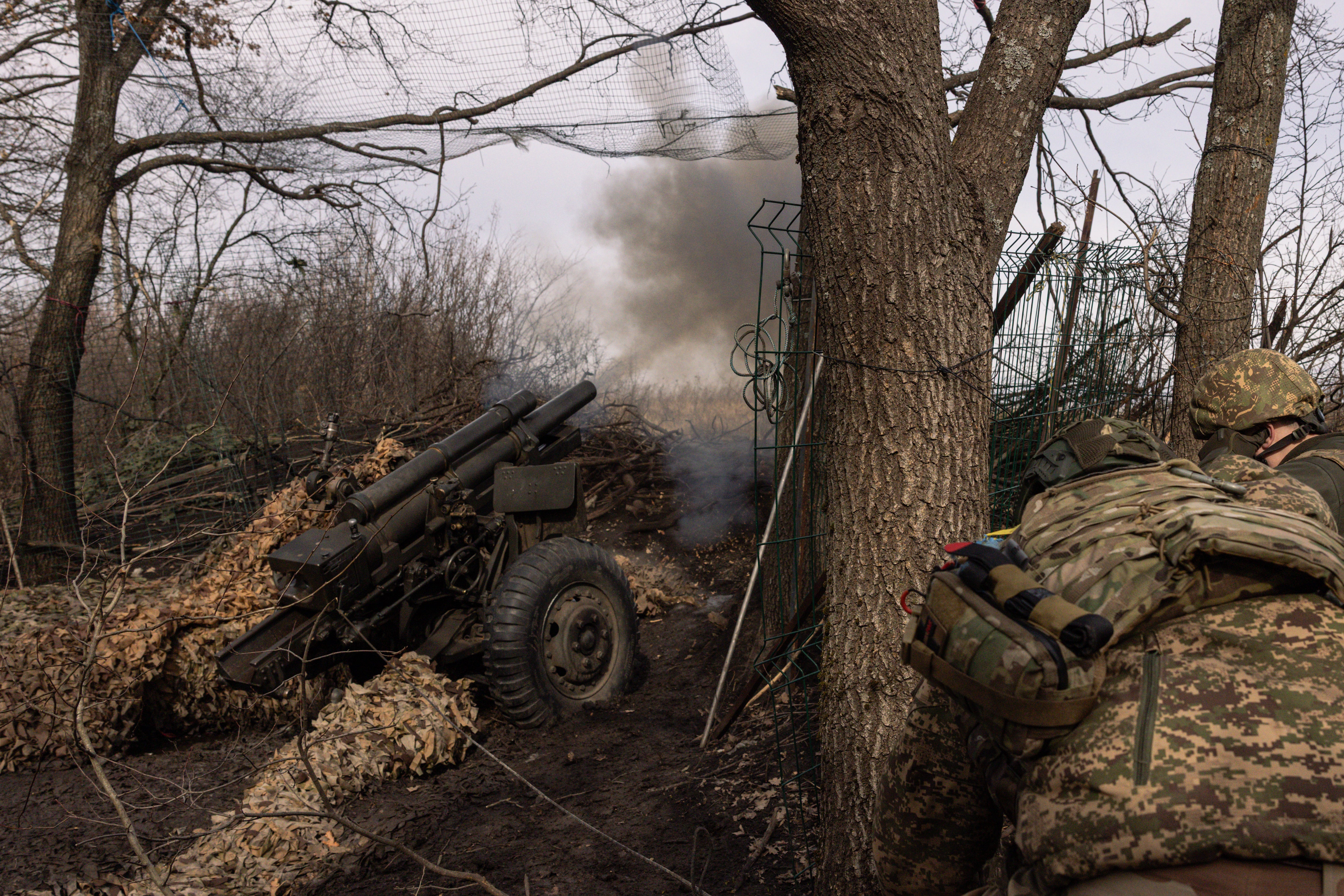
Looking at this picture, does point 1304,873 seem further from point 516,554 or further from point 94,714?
point 94,714

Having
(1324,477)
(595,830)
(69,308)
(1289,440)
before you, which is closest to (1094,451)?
(1324,477)

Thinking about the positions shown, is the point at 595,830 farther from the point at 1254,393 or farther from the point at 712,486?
the point at 712,486

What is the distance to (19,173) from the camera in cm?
880

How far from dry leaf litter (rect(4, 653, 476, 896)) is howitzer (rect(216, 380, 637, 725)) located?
0.30 meters

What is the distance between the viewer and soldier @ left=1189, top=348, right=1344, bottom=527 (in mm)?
3104

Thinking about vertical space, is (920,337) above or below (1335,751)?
above

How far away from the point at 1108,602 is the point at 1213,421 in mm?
2251

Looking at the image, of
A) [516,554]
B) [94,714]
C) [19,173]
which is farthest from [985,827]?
[19,173]

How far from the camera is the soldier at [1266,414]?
310 cm

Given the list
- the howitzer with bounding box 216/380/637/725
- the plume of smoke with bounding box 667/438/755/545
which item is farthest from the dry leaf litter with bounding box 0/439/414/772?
the plume of smoke with bounding box 667/438/755/545

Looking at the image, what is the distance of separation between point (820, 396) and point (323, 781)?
303 centimetres

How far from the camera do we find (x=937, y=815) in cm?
193

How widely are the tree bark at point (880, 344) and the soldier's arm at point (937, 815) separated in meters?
0.48

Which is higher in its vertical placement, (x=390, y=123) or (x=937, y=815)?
(x=390, y=123)
